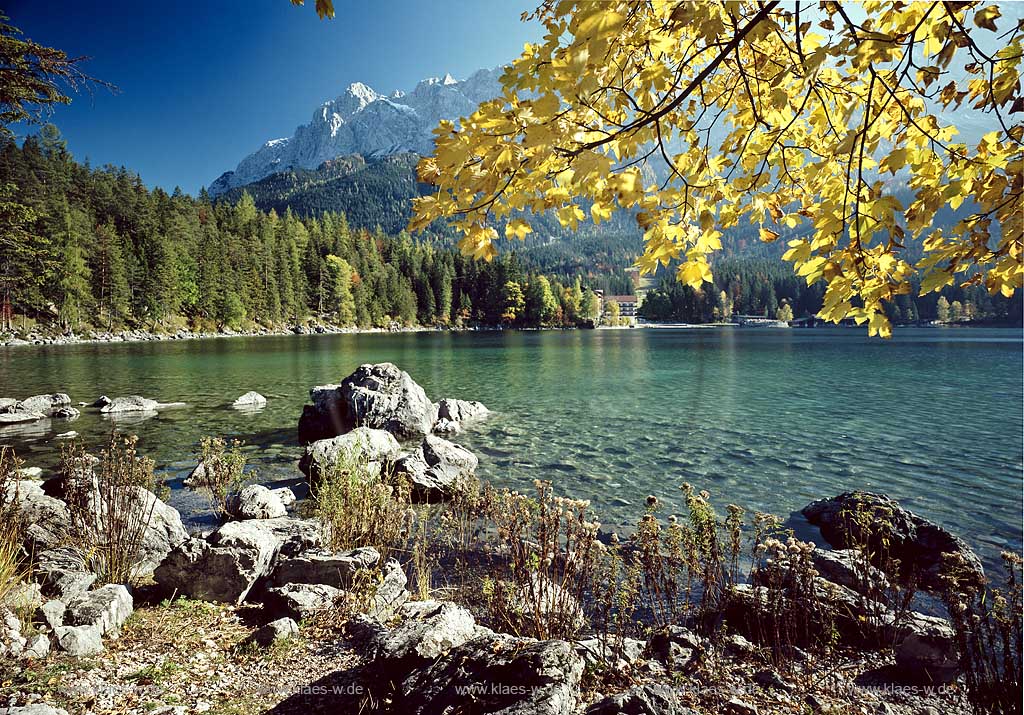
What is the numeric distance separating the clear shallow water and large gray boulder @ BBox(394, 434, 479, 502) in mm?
1098

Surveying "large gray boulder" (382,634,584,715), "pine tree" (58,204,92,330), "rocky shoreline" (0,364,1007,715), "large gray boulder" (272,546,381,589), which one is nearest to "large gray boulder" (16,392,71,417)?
"rocky shoreline" (0,364,1007,715)

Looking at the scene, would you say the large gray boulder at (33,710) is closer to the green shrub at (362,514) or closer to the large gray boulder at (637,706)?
the large gray boulder at (637,706)

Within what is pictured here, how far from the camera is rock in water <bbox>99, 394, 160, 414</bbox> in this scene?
20.3 metres

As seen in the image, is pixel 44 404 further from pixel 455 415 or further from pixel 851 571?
pixel 851 571

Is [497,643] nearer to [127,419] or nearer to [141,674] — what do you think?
[141,674]

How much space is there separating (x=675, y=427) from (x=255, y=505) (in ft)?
47.6

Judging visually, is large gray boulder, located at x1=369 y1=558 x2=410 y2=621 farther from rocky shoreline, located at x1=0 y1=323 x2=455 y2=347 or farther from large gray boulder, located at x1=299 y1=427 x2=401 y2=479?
rocky shoreline, located at x1=0 y1=323 x2=455 y2=347

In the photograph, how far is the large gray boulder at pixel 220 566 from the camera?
5441mm

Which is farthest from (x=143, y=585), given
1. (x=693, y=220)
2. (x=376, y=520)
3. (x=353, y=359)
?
(x=353, y=359)

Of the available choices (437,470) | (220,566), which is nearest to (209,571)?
(220,566)

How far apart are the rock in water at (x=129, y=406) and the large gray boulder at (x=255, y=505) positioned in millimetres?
15169

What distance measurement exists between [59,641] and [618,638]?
4.82 m

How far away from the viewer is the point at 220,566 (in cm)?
555

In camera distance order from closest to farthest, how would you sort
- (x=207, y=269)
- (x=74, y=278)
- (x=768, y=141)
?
(x=768, y=141) < (x=74, y=278) < (x=207, y=269)
